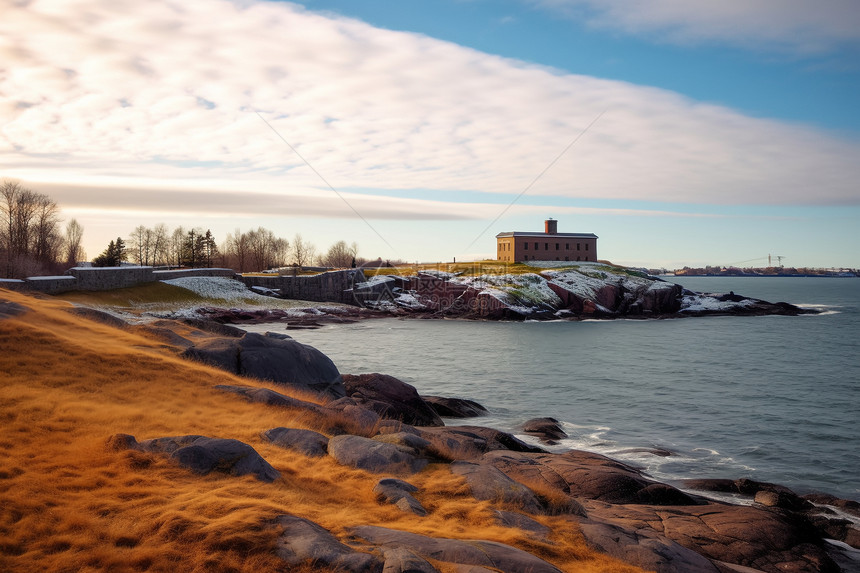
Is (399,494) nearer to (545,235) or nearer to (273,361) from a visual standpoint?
(273,361)

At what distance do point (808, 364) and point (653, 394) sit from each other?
2133 cm

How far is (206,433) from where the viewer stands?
41.9 ft

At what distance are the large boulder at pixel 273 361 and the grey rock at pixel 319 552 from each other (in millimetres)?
13239

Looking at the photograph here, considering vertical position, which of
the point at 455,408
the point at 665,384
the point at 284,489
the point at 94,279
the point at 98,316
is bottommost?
the point at 665,384

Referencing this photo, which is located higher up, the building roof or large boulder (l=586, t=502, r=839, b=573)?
the building roof

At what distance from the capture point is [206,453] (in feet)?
34.6

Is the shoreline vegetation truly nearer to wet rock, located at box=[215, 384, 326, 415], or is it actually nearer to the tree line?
wet rock, located at box=[215, 384, 326, 415]

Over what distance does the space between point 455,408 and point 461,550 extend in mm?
20327

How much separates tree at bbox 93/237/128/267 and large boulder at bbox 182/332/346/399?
275ft

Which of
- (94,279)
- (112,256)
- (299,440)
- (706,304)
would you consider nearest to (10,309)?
(299,440)

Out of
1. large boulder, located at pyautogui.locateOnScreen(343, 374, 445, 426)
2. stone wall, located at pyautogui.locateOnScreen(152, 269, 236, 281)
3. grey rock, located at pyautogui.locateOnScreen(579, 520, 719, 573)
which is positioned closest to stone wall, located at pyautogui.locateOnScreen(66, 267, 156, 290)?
stone wall, located at pyautogui.locateOnScreen(152, 269, 236, 281)

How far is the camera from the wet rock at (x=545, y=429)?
2447 centimetres

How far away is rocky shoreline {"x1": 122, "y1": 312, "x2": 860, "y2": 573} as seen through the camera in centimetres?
834

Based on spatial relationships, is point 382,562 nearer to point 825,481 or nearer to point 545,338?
point 825,481
